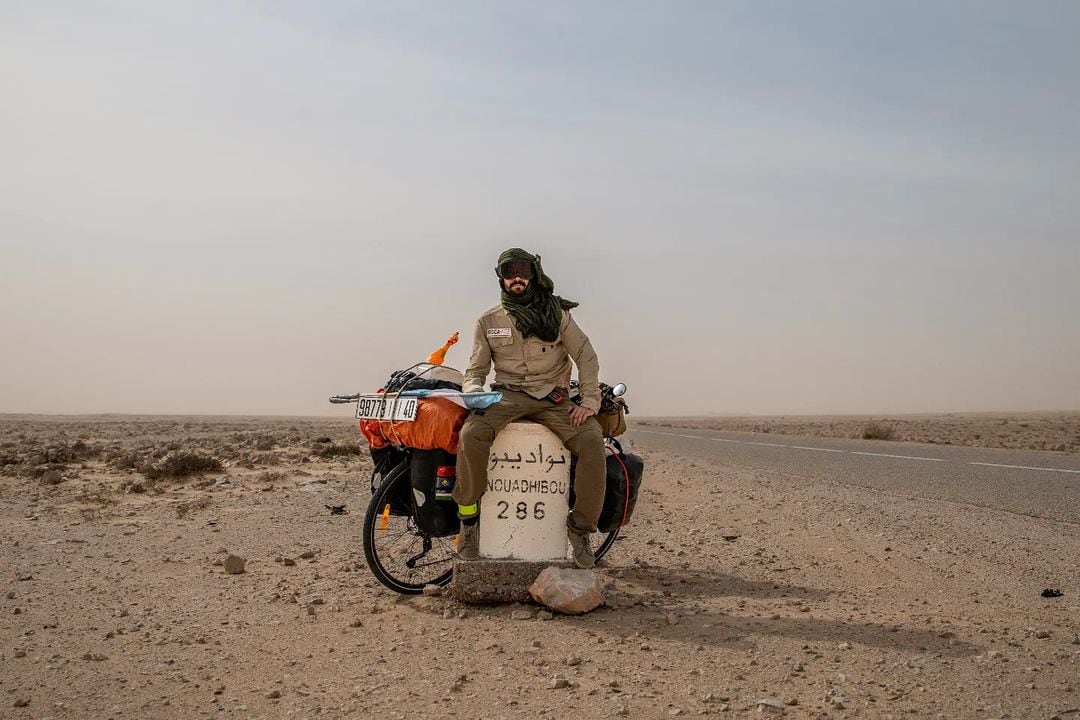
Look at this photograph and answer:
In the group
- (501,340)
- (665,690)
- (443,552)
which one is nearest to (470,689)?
(665,690)

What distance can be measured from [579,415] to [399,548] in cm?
208

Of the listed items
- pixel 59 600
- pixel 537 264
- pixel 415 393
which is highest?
pixel 537 264

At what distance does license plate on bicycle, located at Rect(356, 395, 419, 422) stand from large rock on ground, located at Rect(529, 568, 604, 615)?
54.6 inches

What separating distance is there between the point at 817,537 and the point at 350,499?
6.27 metres

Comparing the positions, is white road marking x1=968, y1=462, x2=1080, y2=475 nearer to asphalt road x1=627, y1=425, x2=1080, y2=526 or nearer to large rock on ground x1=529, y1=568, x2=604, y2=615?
asphalt road x1=627, y1=425, x2=1080, y2=526

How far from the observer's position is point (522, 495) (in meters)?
6.64

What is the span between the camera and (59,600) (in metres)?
6.88

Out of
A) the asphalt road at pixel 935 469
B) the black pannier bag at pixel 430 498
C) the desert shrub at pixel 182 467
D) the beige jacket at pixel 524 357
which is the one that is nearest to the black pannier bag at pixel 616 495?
the beige jacket at pixel 524 357

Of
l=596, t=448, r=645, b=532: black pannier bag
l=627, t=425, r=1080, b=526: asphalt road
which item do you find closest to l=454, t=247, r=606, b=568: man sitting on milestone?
l=596, t=448, r=645, b=532: black pannier bag

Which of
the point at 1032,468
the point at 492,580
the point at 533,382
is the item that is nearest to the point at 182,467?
A: the point at 492,580

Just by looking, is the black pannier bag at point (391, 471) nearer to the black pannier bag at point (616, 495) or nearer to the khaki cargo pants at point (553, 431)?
the khaki cargo pants at point (553, 431)

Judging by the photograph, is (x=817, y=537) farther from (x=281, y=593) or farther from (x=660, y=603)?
(x=281, y=593)

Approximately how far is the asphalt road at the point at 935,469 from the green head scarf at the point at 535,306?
6646 mm

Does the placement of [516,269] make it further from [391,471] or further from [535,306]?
[391,471]
